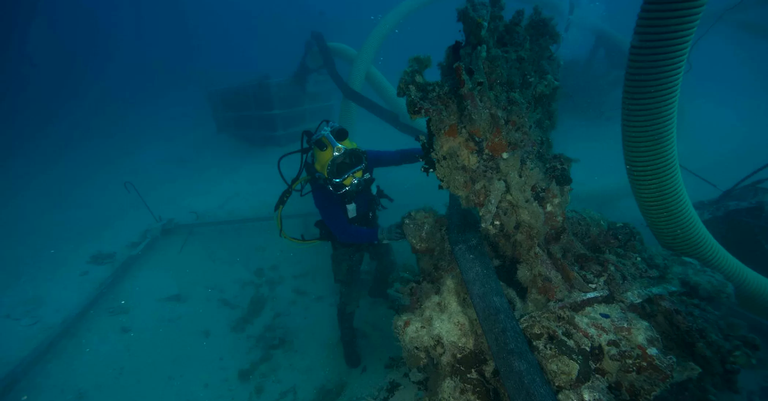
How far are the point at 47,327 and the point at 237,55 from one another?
66930 millimetres

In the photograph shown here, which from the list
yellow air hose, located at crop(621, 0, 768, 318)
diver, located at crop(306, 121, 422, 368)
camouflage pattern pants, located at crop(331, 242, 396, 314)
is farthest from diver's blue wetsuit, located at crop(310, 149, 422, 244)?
yellow air hose, located at crop(621, 0, 768, 318)

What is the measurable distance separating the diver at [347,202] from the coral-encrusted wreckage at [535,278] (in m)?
1.46

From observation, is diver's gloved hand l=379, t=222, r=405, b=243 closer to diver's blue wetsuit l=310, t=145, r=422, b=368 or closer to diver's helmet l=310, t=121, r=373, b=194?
diver's blue wetsuit l=310, t=145, r=422, b=368

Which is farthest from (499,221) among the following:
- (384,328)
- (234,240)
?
(234,240)

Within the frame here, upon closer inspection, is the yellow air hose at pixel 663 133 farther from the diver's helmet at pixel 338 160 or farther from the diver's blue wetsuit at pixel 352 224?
the diver's helmet at pixel 338 160

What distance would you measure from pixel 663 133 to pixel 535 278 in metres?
1.88

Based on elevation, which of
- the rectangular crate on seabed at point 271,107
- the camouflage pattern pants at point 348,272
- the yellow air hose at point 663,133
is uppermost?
the yellow air hose at point 663,133

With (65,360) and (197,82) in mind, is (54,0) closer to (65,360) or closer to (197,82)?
(197,82)

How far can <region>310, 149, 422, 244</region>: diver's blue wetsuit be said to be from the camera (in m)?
4.17

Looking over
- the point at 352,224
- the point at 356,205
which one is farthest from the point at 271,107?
the point at 352,224

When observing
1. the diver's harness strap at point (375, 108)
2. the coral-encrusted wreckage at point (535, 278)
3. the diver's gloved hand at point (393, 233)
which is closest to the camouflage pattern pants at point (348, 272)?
the diver's gloved hand at point (393, 233)

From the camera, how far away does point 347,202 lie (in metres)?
4.57

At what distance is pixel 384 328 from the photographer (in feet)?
18.4

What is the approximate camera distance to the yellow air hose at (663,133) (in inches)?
93.0
